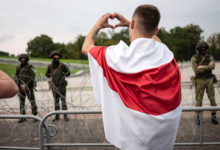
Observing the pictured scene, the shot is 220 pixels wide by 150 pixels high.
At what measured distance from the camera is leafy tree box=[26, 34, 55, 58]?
64.6 m

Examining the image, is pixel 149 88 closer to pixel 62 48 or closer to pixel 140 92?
pixel 140 92

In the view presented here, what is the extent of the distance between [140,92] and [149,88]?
57 millimetres

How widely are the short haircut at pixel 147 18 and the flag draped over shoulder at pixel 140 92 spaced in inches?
4.0

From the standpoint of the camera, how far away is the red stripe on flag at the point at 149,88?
0.95m

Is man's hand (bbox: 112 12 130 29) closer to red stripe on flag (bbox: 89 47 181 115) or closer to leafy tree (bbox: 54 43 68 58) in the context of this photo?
red stripe on flag (bbox: 89 47 181 115)

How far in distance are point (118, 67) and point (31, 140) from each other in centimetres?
403

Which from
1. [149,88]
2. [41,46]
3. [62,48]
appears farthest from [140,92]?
[41,46]

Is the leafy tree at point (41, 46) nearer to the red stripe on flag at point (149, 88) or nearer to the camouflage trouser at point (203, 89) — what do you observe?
the camouflage trouser at point (203, 89)

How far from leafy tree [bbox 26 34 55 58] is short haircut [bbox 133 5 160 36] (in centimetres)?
6688

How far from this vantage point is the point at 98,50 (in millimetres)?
1068

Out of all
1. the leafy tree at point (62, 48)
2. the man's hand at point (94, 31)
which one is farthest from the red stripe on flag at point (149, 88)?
the leafy tree at point (62, 48)

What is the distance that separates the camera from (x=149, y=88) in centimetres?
95

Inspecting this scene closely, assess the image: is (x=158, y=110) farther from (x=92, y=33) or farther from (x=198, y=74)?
(x=198, y=74)

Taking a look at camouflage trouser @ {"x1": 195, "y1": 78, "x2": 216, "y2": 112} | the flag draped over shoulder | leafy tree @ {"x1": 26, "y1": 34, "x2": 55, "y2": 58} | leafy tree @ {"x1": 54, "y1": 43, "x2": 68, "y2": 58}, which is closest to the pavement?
camouflage trouser @ {"x1": 195, "y1": 78, "x2": 216, "y2": 112}
